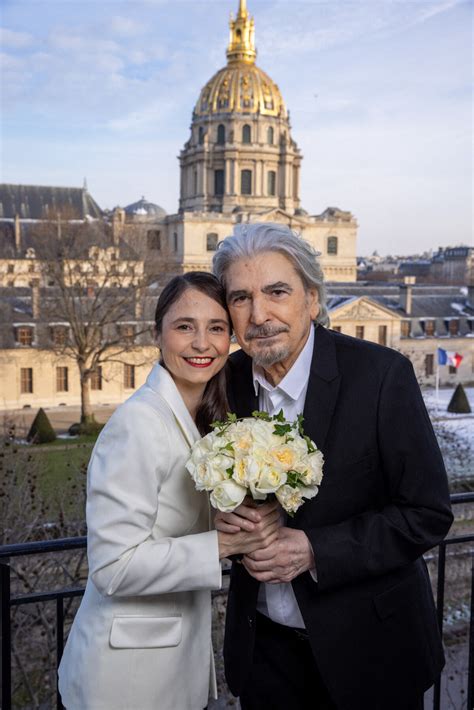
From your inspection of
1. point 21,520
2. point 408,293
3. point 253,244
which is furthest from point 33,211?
point 253,244

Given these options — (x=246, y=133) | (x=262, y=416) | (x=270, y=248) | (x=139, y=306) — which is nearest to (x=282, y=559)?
(x=262, y=416)

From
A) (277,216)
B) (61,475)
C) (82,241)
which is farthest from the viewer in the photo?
(277,216)

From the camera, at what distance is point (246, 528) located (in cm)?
257

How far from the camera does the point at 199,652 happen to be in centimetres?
284

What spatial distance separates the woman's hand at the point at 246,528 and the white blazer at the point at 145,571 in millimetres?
50

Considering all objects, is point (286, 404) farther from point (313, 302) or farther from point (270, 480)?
point (270, 480)

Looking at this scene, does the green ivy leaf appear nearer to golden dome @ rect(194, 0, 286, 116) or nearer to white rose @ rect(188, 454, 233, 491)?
white rose @ rect(188, 454, 233, 491)

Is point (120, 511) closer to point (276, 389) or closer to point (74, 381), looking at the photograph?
point (276, 389)

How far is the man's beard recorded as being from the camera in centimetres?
300

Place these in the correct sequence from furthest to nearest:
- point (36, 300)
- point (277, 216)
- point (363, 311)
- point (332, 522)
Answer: point (277, 216) → point (363, 311) → point (36, 300) → point (332, 522)

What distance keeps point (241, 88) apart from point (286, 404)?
257 feet

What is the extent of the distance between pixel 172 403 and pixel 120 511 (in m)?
0.49

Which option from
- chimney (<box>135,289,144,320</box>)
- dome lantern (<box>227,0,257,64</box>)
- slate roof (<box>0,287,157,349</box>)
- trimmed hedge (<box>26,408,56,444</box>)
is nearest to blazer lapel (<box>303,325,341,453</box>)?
trimmed hedge (<box>26,408,56,444</box>)

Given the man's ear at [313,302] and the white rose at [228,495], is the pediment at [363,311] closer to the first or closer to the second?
the man's ear at [313,302]
